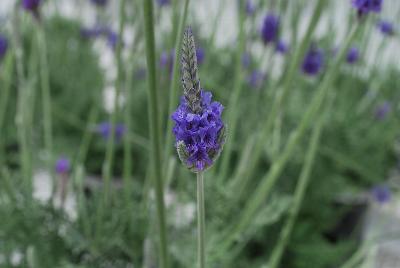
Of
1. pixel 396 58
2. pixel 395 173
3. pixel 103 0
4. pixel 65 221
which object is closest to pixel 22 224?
pixel 65 221

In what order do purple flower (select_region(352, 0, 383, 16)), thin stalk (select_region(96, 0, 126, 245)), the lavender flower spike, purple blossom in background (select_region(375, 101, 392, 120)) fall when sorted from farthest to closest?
purple blossom in background (select_region(375, 101, 392, 120)) < thin stalk (select_region(96, 0, 126, 245)) < purple flower (select_region(352, 0, 383, 16)) < the lavender flower spike

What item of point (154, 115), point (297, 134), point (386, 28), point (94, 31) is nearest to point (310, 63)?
point (297, 134)

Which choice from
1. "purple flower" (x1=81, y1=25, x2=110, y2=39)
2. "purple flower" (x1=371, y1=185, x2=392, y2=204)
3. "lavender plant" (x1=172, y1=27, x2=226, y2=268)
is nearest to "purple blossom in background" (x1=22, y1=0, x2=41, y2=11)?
"lavender plant" (x1=172, y1=27, x2=226, y2=268)

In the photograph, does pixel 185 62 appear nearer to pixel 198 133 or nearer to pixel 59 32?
pixel 198 133

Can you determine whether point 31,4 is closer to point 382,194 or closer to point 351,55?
point 351,55

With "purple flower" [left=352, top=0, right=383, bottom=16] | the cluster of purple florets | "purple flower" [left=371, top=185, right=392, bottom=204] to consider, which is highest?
"purple flower" [left=371, top=185, right=392, bottom=204]

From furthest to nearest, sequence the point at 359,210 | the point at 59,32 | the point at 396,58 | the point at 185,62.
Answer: the point at 396,58 → the point at 59,32 → the point at 359,210 → the point at 185,62

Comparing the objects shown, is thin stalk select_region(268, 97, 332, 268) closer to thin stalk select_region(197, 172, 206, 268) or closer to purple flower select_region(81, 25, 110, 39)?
thin stalk select_region(197, 172, 206, 268)

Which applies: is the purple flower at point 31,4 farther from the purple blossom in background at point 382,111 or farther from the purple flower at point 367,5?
the purple blossom in background at point 382,111
